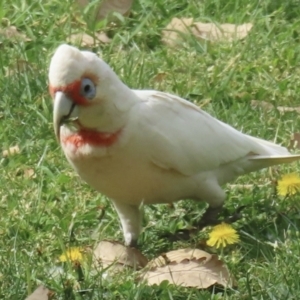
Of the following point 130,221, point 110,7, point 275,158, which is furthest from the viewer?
point 110,7

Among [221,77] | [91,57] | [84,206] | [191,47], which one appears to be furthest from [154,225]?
[191,47]

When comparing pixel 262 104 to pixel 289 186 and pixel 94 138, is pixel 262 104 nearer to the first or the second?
pixel 289 186

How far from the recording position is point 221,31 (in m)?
4.46

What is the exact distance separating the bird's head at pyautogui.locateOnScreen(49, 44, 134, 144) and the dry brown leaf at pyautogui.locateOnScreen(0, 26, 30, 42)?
1.75 m

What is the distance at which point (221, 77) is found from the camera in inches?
161

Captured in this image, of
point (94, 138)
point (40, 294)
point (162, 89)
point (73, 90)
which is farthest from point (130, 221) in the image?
point (162, 89)

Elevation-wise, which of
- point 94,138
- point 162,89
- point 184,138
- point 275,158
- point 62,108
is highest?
point 62,108

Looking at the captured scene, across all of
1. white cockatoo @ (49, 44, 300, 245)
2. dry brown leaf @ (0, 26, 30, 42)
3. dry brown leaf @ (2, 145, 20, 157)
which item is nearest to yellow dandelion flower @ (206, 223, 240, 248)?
white cockatoo @ (49, 44, 300, 245)

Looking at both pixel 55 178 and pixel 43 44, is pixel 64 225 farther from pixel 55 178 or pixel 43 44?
pixel 43 44

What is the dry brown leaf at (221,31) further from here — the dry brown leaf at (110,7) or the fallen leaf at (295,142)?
the fallen leaf at (295,142)

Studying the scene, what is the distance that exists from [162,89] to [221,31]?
0.63 metres

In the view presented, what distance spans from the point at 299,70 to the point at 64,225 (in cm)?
159

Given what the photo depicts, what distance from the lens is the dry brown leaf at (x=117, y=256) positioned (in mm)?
2865

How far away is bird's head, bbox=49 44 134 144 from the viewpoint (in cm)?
256
